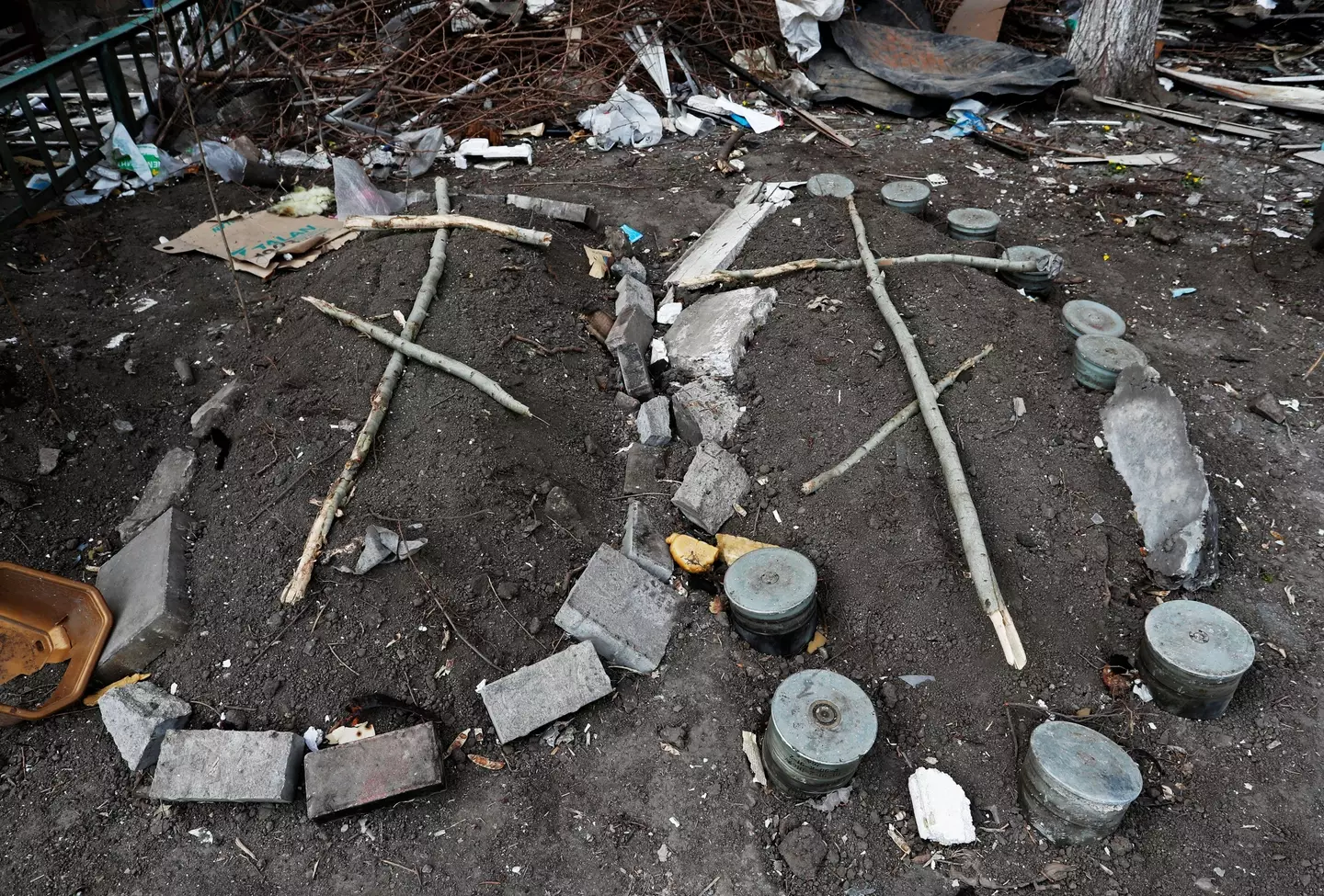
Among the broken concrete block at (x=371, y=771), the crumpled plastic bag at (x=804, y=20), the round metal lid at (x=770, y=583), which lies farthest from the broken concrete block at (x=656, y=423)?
the crumpled plastic bag at (x=804, y=20)

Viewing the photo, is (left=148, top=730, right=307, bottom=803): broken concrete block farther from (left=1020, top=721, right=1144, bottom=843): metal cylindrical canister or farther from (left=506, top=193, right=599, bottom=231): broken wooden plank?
(left=506, top=193, right=599, bottom=231): broken wooden plank

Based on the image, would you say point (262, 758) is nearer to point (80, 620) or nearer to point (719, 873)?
point (80, 620)

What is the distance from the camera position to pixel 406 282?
501 cm

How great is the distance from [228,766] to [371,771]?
56 cm

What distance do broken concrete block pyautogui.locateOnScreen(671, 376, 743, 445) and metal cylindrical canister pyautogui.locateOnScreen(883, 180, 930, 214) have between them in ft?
8.47

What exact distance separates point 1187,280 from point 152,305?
24.8 feet

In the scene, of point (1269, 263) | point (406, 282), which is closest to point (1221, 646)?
point (1269, 263)

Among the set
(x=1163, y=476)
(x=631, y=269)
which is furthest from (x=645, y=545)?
(x=631, y=269)

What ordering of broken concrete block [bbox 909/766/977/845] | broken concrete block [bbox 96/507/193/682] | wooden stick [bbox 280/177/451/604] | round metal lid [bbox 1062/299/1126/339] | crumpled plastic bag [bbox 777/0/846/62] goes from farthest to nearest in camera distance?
1. crumpled plastic bag [bbox 777/0/846/62]
2. round metal lid [bbox 1062/299/1126/339]
3. wooden stick [bbox 280/177/451/604]
4. broken concrete block [bbox 96/507/193/682]
5. broken concrete block [bbox 909/766/977/845]

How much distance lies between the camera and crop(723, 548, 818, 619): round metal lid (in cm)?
327

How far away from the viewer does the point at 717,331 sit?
15.8 ft

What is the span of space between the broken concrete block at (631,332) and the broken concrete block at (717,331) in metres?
0.15

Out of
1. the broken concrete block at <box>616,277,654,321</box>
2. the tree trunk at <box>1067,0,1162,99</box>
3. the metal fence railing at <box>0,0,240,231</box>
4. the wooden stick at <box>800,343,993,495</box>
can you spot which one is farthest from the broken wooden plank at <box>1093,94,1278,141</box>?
the metal fence railing at <box>0,0,240,231</box>

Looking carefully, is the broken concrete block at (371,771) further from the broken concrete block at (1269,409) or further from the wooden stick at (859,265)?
the broken concrete block at (1269,409)
